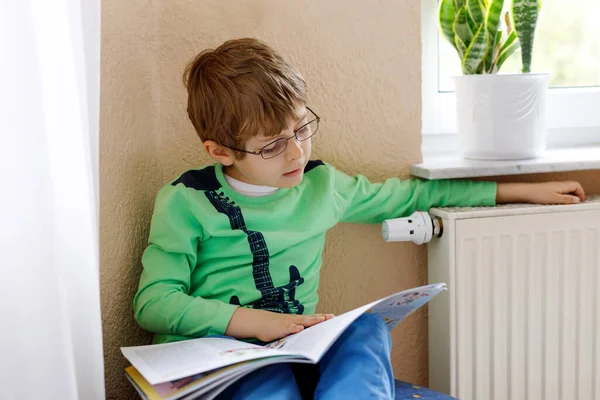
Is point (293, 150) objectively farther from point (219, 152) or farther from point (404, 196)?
point (404, 196)

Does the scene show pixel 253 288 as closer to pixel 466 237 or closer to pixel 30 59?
pixel 466 237

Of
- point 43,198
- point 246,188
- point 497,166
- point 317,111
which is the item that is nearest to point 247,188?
point 246,188

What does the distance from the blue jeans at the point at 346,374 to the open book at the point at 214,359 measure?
0.12 feet

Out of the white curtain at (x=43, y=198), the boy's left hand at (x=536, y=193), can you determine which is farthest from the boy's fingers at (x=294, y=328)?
the boy's left hand at (x=536, y=193)

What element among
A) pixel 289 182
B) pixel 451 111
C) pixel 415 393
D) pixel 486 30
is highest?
pixel 486 30

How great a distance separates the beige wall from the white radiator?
14 centimetres

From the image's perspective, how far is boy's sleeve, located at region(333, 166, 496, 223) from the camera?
50.6 inches

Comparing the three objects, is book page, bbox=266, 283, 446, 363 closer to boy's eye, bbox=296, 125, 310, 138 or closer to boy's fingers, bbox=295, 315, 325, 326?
boy's fingers, bbox=295, 315, 325, 326

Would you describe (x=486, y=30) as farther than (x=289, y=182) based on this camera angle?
Yes

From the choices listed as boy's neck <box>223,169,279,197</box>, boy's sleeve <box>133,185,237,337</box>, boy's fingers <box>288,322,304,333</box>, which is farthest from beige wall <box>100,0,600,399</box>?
boy's fingers <box>288,322,304,333</box>

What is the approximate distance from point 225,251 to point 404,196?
37 cm

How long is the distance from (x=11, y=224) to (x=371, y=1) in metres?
0.91

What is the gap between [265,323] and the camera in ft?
3.47

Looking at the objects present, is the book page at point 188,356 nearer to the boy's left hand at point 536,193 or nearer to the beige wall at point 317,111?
the beige wall at point 317,111
